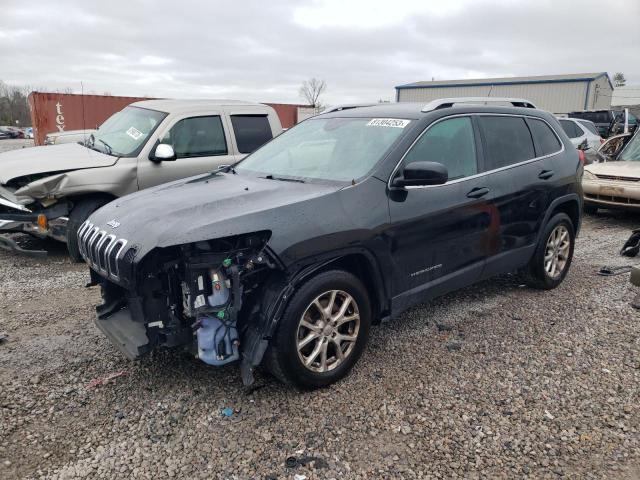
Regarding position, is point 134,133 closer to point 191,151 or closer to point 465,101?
point 191,151

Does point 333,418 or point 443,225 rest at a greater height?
point 443,225

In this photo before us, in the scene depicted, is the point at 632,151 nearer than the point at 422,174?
No

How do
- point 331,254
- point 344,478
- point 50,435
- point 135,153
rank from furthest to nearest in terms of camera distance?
point 135,153 < point 331,254 < point 50,435 < point 344,478

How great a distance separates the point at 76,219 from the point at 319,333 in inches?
156

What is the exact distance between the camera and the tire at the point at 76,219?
5848 mm

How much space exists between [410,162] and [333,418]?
5.99 ft

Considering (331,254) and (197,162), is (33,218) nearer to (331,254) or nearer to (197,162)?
(197,162)

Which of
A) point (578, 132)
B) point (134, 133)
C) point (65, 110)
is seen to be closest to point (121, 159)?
point (134, 133)

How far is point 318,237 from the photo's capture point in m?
3.16

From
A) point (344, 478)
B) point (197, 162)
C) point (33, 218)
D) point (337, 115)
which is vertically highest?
point (337, 115)

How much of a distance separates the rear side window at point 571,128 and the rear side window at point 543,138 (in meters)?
9.08

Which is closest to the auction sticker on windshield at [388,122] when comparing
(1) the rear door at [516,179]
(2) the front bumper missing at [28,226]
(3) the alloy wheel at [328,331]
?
(1) the rear door at [516,179]

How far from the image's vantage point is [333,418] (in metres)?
3.10

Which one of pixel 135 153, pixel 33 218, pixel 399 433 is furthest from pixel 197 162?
pixel 399 433
